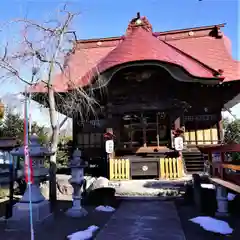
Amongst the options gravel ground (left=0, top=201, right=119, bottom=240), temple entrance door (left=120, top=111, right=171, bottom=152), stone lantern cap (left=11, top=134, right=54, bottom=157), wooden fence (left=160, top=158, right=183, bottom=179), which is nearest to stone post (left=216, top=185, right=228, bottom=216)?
gravel ground (left=0, top=201, right=119, bottom=240)

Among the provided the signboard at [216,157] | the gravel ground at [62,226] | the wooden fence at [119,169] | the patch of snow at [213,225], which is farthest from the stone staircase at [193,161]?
the patch of snow at [213,225]

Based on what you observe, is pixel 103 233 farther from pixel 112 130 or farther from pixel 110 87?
pixel 110 87

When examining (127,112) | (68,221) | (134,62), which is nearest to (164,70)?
(134,62)

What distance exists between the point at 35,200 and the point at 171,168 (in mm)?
7098

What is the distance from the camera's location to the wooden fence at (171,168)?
1177cm

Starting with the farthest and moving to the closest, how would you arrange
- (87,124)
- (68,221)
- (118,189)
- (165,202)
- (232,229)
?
1. (87,124)
2. (118,189)
3. (165,202)
4. (68,221)
5. (232,229)

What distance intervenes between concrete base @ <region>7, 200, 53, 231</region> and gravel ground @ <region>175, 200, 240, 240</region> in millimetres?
3058

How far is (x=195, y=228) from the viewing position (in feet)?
18.0

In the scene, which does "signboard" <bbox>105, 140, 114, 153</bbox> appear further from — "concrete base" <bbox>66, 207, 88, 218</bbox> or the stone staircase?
"concrete base" <bbox>66, 207, 88, 218</bbox>

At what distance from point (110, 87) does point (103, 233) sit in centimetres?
905

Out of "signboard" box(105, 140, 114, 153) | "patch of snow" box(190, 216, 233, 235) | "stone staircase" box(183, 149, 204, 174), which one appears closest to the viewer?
"patch of snow" box(190, 216, 233, 235)

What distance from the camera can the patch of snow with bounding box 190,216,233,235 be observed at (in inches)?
200

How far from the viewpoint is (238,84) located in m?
13.2

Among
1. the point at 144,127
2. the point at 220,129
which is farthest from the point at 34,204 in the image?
the point at 220,129
